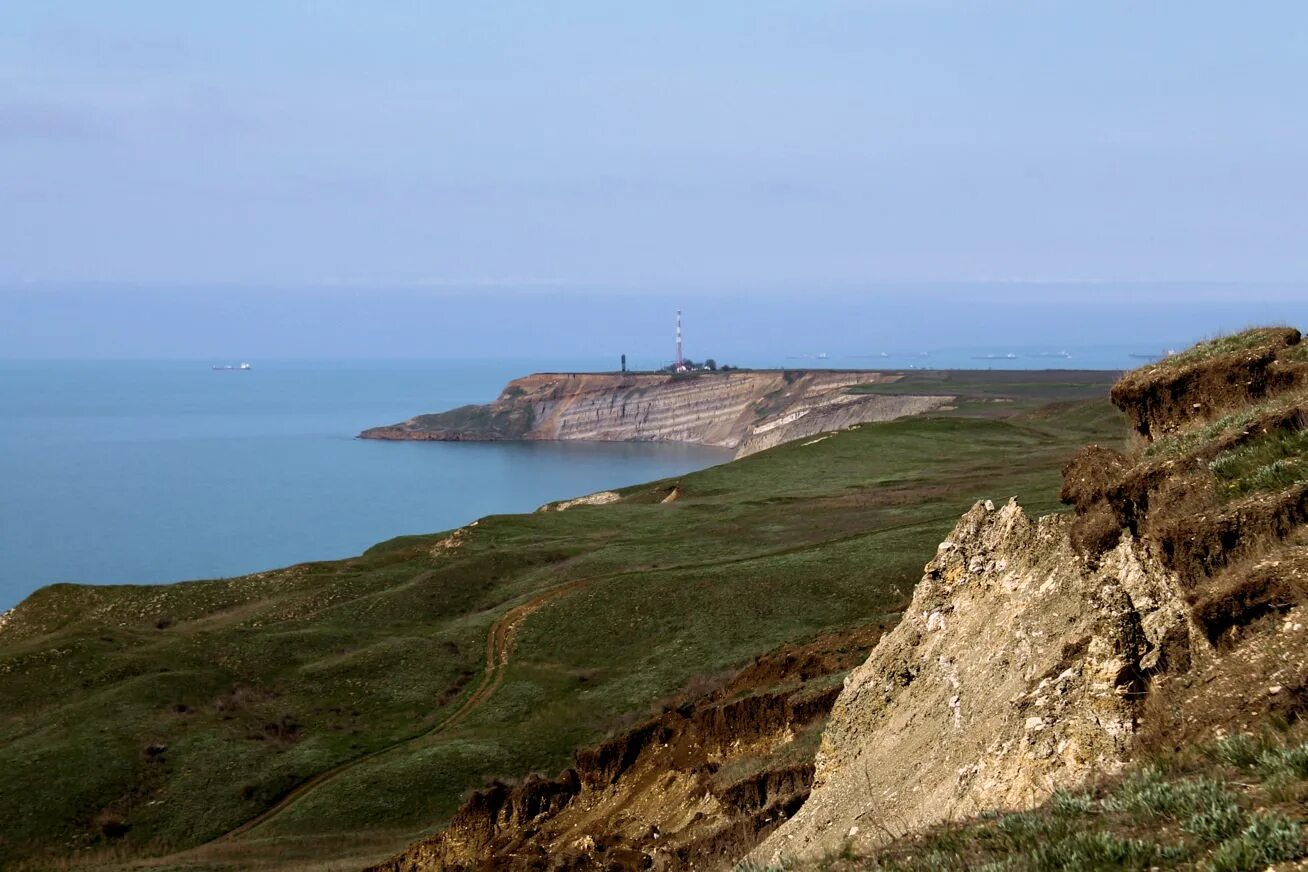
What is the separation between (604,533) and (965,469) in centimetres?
2395

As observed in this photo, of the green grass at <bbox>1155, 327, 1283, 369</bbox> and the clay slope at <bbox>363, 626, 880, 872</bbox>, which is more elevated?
the green grass at <bbox>1155, 327, 1283, 369</bbox>

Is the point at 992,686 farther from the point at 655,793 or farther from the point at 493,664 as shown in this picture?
the point at 493,664

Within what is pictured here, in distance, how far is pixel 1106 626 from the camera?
13570 mm

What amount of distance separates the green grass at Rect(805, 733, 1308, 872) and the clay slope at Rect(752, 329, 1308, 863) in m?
1.03

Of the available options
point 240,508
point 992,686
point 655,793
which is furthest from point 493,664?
point 240,508

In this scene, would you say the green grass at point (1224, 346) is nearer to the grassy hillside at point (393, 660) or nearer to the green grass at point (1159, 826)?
the green grass at point (1159, 826)

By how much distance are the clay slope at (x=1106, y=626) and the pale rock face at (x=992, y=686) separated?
3 centimetres

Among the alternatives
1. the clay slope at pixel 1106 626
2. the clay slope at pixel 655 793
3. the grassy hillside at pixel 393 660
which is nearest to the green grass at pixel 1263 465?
the clay slope at pixel 1106 626

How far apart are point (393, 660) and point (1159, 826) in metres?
40.3

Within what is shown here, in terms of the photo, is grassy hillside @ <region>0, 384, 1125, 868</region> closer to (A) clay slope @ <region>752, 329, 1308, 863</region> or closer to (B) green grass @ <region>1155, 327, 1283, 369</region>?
(A) clay slope @ <region>752, 329, 1308, 863</region>

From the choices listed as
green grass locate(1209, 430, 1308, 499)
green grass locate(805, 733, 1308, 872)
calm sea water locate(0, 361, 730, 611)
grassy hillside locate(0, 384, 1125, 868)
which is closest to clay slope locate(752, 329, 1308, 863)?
green grass locate(1209, 430, 1308, 499)

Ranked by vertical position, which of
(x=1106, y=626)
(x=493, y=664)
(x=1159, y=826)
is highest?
(x=1106, y=626)

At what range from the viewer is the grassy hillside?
33.8m

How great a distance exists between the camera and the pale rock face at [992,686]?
1289cm
